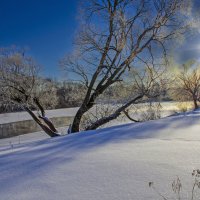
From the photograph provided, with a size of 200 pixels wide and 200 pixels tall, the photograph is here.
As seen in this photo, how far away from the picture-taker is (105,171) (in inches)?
64.4

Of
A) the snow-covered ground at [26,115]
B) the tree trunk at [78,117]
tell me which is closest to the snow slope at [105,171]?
the tree trunk at [78,117]

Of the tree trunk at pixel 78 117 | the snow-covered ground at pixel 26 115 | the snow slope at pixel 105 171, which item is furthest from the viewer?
the snow-covered ground at pixel 26 115

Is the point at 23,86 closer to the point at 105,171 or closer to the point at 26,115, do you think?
the point at 105,171

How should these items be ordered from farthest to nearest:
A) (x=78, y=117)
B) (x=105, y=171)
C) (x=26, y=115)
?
(x=26, y=115), (x=78, y=117), (x=105, y=171)

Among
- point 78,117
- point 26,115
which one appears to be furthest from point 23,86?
point 26,115

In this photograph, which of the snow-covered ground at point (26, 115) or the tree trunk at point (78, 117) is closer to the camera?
the tree trunk at point (78, 117)

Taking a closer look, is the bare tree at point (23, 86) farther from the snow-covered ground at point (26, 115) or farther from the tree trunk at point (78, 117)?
the snow-covered ground at point (26, 115)

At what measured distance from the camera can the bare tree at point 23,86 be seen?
829cm

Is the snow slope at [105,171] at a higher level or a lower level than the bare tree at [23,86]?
lower

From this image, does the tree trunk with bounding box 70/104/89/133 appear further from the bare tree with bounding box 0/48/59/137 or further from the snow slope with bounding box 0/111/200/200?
the snow slope with bounding box 0/111/200/200

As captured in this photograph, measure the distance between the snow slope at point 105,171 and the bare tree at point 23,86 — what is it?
21.2 feet

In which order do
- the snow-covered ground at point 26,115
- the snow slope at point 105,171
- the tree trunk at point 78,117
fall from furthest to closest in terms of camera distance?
the snow-covered ground at point 26,115, the tree trunk at point 78,117, the snow slope at point 105,171

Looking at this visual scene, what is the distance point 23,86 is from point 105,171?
7594 millimetres

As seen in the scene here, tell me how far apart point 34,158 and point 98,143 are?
721 millimetres
